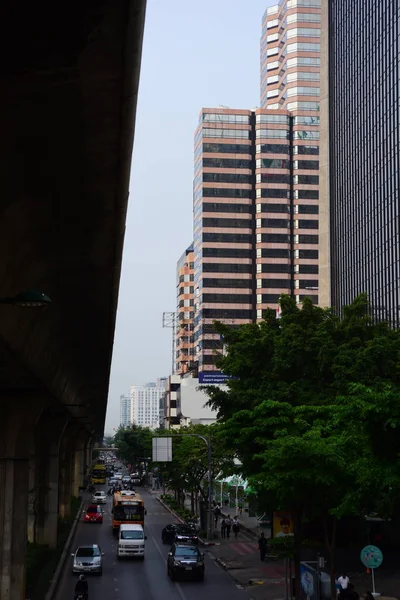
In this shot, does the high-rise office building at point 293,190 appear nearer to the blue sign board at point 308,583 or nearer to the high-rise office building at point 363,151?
the high-rise office building at point 363,151

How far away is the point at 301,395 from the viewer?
34812mm

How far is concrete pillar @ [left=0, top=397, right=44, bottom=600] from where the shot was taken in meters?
30.8

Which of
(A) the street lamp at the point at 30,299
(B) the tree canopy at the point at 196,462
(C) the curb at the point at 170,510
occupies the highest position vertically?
(A) the street lamp at the point at 30,299

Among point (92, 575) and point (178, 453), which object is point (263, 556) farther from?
point (178, 453)

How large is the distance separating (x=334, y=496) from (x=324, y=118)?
8041 centimetres

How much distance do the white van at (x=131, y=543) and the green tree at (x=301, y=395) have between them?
12.5m

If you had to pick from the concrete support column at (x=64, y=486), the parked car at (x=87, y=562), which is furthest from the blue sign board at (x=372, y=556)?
the concrete support column at (x=64, y=486)

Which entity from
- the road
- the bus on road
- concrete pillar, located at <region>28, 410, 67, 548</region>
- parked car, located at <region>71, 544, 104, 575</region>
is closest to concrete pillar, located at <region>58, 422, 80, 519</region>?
concrete pillar, located at <region>28, 410, 67, 548</region>

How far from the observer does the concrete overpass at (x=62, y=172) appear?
333 inches

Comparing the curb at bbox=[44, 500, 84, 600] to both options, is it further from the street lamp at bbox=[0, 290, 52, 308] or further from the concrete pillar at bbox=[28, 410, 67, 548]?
the street lamp at bbox=[0, 290, 52, 308]

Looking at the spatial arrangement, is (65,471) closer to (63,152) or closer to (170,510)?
(170,510)

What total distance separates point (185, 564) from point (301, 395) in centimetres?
1019

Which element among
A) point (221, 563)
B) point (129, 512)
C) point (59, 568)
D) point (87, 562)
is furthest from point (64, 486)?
point (87, 562)

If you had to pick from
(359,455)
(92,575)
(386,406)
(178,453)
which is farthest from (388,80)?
(386,406)
